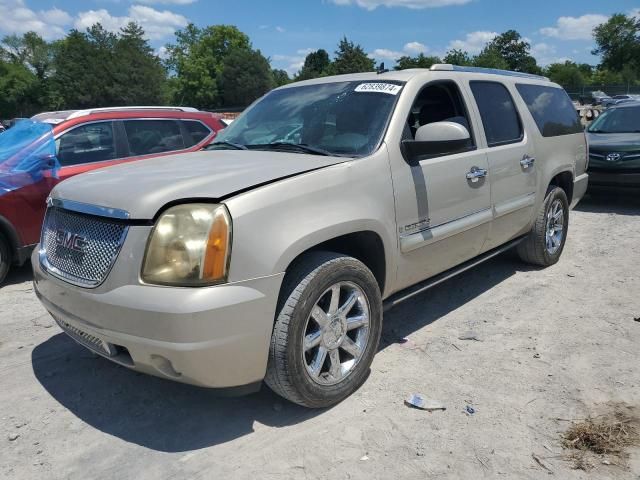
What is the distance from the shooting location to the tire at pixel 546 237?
5.26 m

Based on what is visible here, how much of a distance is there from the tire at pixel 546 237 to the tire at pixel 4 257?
5.09 meters

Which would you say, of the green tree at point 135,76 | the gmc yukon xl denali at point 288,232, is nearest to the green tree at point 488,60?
the green tree at point 135,76

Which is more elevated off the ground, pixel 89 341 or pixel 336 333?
pixel 89 341

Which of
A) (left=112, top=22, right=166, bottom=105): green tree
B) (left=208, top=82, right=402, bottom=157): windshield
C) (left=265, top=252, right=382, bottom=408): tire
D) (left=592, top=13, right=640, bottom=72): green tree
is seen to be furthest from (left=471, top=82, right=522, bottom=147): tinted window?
(left=592, top=13, right=640, bottom=72): green tree

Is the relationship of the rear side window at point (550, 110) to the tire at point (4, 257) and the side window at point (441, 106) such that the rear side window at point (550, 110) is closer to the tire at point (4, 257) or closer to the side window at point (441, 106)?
the side window at point (441, 106)

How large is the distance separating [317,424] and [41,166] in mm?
4260

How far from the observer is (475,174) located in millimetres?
4004

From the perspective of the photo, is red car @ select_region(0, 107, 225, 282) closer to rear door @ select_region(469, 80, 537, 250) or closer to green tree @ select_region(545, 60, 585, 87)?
rear door @ select_region(469, 80, 537, 250)

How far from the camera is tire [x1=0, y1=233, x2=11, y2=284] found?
17.4 feet

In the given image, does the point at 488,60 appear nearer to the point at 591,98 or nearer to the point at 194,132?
the point at 591,98

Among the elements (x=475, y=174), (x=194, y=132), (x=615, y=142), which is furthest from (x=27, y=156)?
(x=615, y=142)

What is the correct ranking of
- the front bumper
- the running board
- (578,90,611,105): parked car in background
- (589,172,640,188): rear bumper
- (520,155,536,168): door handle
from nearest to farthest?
the front bumper, the running board, (520,155,536,168): door handle, (589,172,640,188): rear bumper, (578,90,611,105): parked car in background

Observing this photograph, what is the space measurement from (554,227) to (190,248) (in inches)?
171

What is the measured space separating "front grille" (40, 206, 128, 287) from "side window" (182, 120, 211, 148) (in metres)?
3.89
